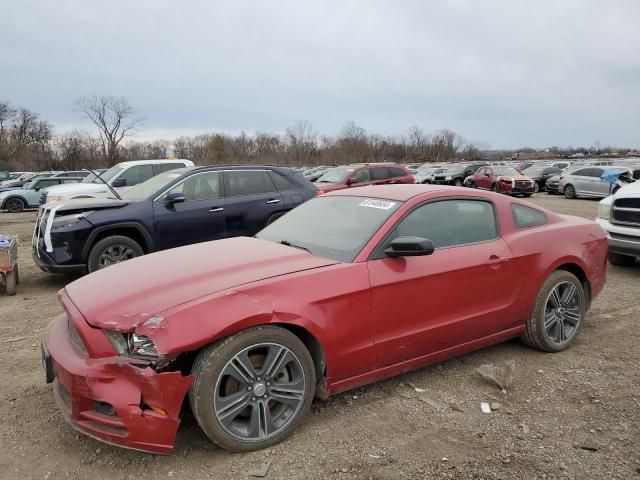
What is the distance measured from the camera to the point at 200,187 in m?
7.55

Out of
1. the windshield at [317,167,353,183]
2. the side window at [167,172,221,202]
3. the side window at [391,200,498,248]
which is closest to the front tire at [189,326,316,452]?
the side window at [391,200,498,248]

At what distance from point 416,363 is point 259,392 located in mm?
1242

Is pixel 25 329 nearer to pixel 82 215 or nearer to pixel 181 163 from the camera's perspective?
pixel 82 215

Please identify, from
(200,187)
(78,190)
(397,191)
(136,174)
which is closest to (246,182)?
(200,187)

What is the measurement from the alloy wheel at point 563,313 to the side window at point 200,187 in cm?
502

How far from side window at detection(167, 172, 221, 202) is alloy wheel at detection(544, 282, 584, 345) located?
16.5ft

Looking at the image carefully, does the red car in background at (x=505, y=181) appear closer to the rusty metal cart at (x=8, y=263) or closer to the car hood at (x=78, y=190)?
the car hood at (x=78, y=190)

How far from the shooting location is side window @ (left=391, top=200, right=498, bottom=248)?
372 cm

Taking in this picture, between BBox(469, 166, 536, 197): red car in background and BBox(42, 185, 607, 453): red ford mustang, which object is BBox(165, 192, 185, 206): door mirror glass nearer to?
BBox(42, 185, 607, 453): red ford mustang

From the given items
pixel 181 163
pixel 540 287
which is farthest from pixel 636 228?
pixel 181 163

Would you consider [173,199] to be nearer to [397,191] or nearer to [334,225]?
[334,225]

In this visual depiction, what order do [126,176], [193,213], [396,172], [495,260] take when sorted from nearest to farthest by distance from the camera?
[495,260], [193,213], [126,176], [396,172]

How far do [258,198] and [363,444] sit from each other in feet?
17.6

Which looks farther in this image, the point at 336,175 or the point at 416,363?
the point at 336,175
